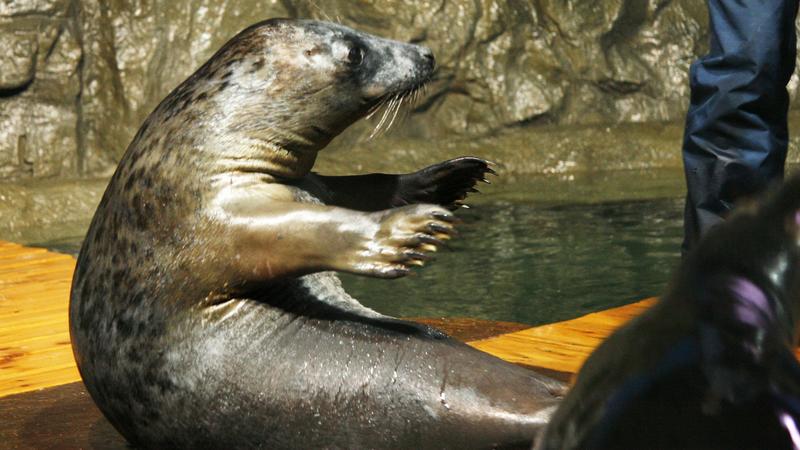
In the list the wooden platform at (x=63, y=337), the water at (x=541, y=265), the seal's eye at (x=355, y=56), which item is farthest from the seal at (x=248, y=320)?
the water at (x=541, y=265)

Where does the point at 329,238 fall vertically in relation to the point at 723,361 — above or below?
below

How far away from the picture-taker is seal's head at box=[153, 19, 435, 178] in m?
2.51

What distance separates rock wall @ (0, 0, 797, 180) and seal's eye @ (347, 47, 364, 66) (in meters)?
7.49

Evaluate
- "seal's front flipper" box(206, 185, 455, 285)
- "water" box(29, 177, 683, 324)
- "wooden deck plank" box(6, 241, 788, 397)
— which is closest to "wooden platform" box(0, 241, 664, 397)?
"wooden deck plank" box(6, 241, 788, 397)

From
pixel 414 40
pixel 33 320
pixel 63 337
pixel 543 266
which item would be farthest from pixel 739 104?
pixel 414 40

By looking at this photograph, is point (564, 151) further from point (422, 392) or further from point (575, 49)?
point (422, 392)

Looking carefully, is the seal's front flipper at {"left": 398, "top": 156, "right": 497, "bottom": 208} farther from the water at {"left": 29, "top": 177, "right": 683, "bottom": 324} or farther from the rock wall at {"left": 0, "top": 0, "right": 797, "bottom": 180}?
the rock wall at {"left": 0, "top": 0, "right": 797, "bottom": 180}

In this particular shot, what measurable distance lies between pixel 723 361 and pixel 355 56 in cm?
201

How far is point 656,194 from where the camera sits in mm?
8633

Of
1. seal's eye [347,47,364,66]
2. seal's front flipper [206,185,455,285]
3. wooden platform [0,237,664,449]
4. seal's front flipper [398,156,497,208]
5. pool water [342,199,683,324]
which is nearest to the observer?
seal's front flipper [206,185,455,285]

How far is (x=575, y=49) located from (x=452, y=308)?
584 centimetres

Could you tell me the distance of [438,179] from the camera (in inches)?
114

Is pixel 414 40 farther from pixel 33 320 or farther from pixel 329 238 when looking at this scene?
pixel 329 238

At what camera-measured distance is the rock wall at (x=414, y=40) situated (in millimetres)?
9828
